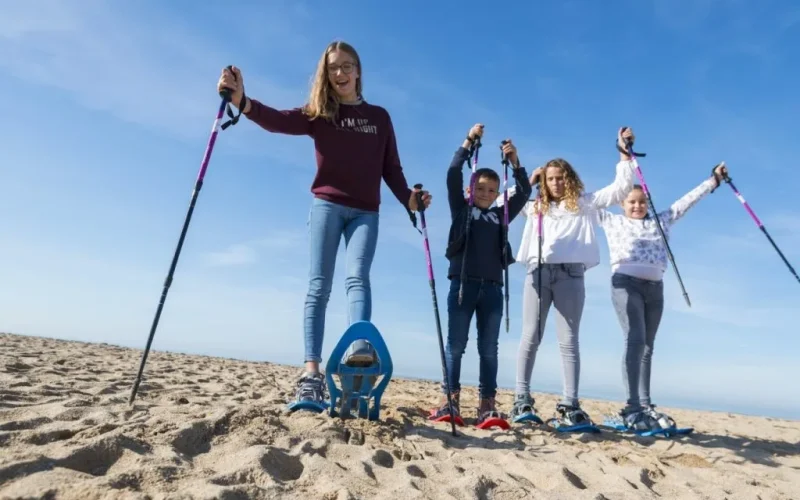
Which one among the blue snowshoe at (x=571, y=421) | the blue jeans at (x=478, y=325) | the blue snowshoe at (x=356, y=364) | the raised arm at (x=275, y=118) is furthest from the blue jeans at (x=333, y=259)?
the blue snowshoe at (x=571, y=421)

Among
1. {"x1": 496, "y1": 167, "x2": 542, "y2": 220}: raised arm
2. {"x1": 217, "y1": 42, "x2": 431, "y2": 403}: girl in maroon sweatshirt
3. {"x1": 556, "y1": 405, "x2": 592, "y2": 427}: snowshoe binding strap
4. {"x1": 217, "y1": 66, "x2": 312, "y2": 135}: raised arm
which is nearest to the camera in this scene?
{"x1": 217, "y1": 42, "x2": 431, "y2": 403}: girl in maroon sweatshirt

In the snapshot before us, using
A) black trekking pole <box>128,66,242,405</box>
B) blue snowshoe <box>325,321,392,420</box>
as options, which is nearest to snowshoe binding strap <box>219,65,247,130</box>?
black trekking pole <box>128,66,242,405</box>

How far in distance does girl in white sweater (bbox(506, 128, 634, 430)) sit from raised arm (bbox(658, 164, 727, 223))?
71 centimetres

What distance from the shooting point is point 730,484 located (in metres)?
3.35

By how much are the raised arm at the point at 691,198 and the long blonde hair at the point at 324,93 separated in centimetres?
376

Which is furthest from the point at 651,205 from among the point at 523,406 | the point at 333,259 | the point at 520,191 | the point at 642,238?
the point at 333,259

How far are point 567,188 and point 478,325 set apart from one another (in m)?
1.75

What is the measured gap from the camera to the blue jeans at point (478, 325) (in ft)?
15.5

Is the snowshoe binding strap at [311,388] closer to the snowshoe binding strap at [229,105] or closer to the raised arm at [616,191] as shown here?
the snowshoe binding strap at [229,105]

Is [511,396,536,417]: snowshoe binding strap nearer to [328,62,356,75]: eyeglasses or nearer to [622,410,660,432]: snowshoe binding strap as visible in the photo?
[622,410,660,432]: snowshoe binding strap

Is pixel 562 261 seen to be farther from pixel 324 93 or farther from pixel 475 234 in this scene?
pixel 324 93

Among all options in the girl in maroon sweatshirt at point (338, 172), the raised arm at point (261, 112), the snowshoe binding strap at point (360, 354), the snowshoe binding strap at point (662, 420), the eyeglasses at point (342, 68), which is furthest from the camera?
the snowshoe binding strap at point (662, 420)

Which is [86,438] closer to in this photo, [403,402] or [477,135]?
[403,402]

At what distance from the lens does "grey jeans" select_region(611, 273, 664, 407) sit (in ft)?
17.0
